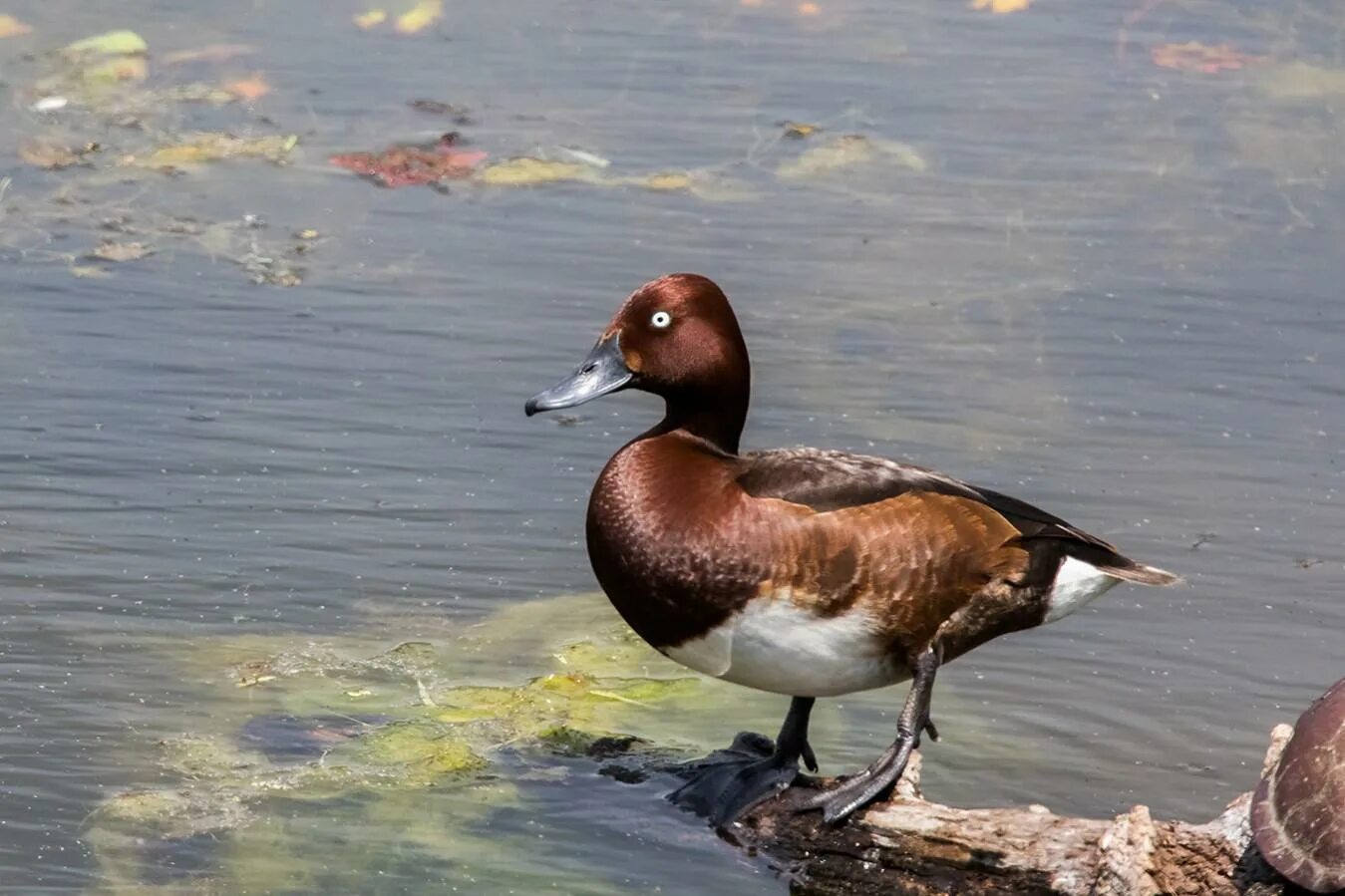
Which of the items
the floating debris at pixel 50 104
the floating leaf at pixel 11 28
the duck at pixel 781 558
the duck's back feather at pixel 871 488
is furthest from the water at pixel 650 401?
the duck's back feather at pixel 871 488

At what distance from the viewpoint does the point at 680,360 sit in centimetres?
557

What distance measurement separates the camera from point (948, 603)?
212 inches

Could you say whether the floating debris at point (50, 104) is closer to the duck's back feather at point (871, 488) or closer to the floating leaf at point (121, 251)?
Result: the floating leaf at point (121, 251)

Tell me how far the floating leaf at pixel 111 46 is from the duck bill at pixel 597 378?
6014 mm

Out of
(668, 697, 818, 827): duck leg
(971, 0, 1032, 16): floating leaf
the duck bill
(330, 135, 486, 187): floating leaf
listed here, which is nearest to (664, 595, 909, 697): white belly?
(668, 697, 818, 827): duck leg

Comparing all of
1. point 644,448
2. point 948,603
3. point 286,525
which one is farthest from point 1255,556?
point 286,525

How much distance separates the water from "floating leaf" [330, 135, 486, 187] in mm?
103

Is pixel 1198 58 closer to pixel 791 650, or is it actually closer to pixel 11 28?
pixel 11 28

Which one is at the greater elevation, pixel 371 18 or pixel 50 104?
pixel 371 18

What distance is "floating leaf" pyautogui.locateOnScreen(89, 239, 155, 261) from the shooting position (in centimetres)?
905

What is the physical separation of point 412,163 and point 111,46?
2018 mm

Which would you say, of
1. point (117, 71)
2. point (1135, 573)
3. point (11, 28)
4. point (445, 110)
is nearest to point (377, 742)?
point (1135, 573)

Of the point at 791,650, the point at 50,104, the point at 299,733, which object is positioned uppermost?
the point at 50,104

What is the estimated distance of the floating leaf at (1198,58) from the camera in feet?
36.7
